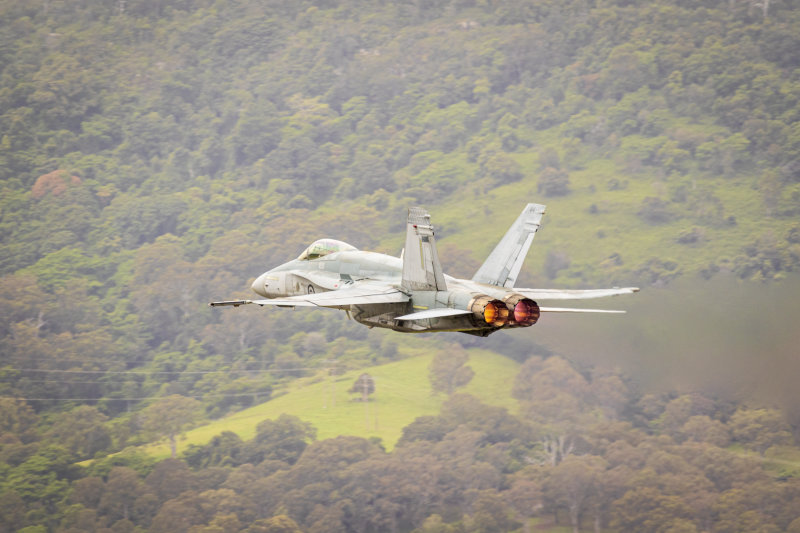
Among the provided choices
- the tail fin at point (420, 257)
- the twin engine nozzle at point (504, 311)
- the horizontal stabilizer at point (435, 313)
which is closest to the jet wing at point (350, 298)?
the tail fin at point (420, 257)

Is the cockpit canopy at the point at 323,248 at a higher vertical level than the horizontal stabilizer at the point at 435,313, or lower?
higher

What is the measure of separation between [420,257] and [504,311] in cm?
348

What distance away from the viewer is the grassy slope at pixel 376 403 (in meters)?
184

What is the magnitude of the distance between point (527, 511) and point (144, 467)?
205ft

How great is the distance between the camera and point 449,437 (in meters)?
190

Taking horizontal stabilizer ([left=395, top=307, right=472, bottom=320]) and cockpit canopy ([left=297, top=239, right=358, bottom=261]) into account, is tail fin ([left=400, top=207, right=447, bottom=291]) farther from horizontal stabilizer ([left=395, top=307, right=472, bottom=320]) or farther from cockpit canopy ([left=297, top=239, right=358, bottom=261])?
cockpit canopy ([left=297, top=239, right=358, bottom=261])

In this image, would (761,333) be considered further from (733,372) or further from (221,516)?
(221,516)

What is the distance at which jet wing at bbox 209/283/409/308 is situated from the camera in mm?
37469

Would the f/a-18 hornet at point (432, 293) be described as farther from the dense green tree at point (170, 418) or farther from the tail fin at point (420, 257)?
the dense green tree at point (170, 418)

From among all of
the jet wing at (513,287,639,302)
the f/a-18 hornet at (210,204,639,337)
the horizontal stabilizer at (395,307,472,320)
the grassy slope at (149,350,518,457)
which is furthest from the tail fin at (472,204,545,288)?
the grassy slope at (149,350,518,457)

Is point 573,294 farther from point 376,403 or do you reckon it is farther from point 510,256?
point 376,403

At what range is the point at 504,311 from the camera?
38.0 m

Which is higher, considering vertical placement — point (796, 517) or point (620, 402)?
point (620, 402)

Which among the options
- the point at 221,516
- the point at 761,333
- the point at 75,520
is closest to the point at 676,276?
the point at 761,333
